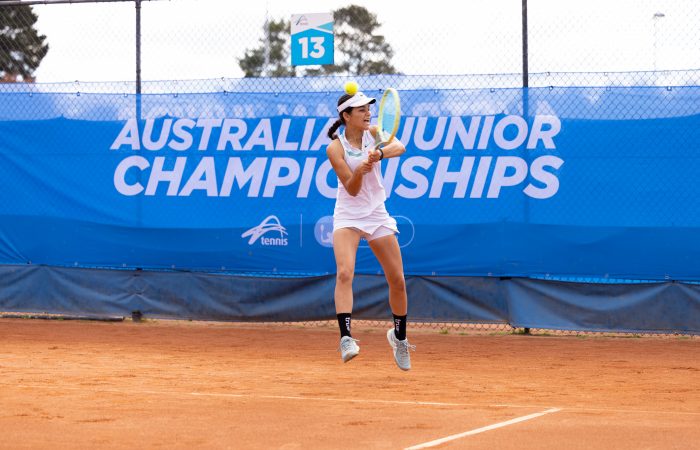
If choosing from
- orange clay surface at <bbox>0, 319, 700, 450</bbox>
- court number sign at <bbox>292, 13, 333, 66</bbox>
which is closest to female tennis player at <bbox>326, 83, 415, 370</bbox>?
orange clay surface at <bbox>0, 319, 700, 450</bbox>

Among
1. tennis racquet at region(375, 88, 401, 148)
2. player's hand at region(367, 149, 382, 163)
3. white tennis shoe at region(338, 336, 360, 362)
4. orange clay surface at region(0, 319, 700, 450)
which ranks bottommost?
orange clay surface at region(0, 319, 700, 450)

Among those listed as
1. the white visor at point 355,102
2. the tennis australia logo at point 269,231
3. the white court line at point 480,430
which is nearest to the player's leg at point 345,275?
the white visor at point 355,102

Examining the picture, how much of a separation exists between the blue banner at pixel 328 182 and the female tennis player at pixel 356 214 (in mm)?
3128

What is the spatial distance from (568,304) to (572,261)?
1.33ft

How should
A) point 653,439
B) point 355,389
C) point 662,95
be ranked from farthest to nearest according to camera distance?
point 662,95
point 355,389
point 653,439

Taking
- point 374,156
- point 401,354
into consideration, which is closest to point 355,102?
point 374,156

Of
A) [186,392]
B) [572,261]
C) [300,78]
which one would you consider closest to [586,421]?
[186,392]

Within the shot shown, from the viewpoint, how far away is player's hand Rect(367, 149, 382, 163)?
→ 23.2 feet

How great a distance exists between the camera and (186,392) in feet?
22.6

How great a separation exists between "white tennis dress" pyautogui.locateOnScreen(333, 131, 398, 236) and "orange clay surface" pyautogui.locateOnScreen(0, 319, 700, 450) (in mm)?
1052

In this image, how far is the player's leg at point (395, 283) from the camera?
756 cm

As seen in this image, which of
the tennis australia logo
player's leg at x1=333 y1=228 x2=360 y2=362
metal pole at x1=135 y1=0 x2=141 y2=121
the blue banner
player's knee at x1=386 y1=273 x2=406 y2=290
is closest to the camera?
player's leg at x1=333 y1=228 x2=360 y2=362

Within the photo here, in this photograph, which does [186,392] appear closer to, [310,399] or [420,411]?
[310,399]

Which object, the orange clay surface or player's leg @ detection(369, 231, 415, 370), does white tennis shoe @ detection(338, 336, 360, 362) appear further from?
player's leg @ detection(369, 231, 415, 370)
